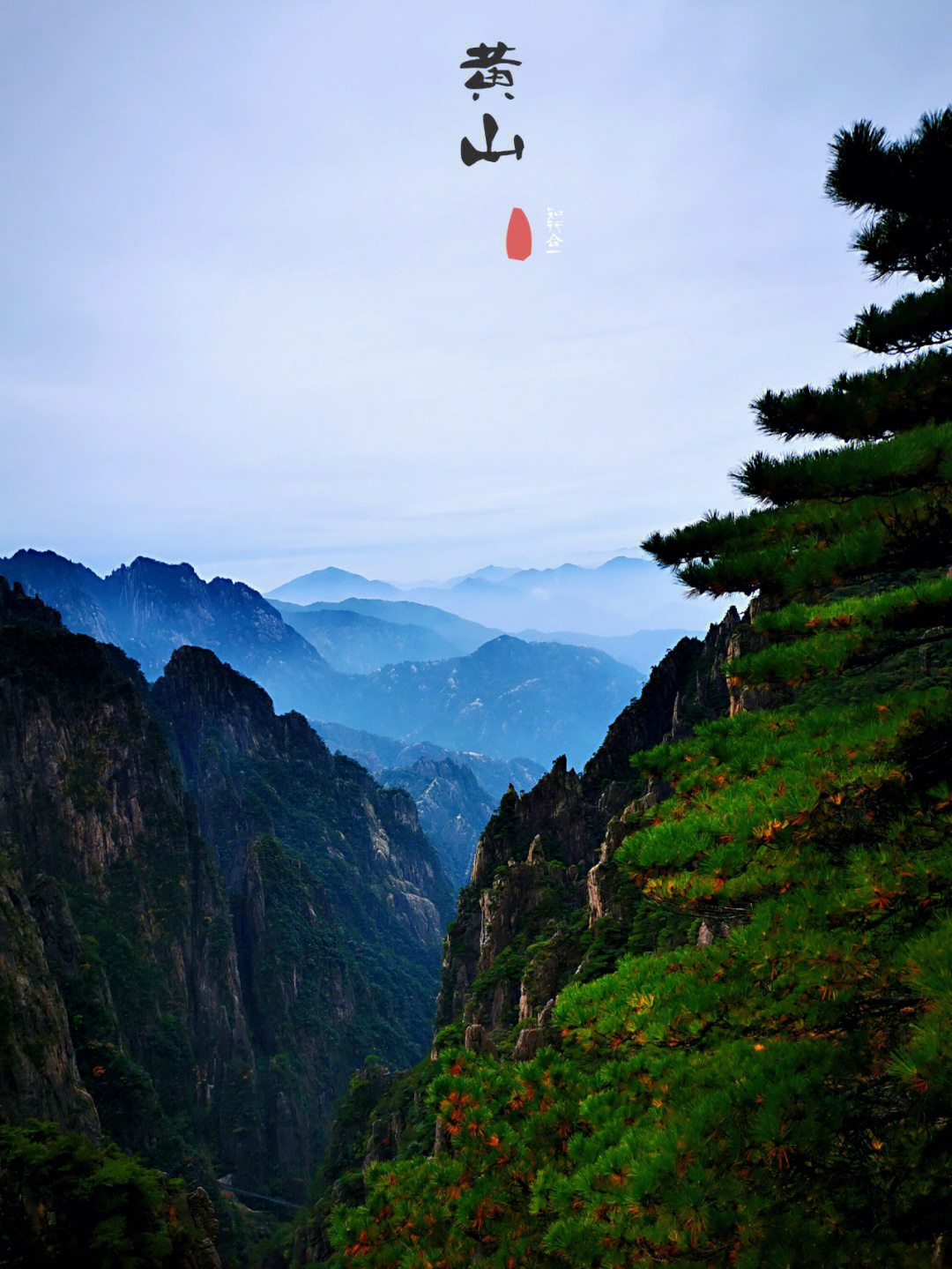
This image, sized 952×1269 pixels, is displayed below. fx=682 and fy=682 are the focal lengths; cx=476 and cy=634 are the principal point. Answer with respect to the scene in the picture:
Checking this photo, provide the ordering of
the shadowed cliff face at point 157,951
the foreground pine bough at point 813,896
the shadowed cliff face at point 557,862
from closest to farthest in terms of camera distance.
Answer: the foreground pine bough at point 813,896, the shadowed cliff face at point 557,862, the shadowed cliff face at point 157,951

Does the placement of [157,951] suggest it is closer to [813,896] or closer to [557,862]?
[557,862]

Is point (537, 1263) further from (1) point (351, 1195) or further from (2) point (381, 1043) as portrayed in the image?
(2) point (381, 1043)

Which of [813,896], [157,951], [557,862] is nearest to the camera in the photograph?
[813,896]

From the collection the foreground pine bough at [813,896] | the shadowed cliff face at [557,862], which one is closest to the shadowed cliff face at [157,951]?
the shadowed cliff face at [557,862]

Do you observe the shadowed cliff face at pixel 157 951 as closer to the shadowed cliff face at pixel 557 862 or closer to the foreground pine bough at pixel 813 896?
the shadowed cliff face at pixel 557 862

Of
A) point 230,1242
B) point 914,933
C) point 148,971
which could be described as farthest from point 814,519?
point 148,971

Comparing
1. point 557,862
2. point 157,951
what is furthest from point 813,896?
point 157,951

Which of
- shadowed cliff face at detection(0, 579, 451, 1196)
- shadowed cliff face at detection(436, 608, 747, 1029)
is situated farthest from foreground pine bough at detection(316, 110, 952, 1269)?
shadowed cliff face at detection(0, 579, 451, 1196)
